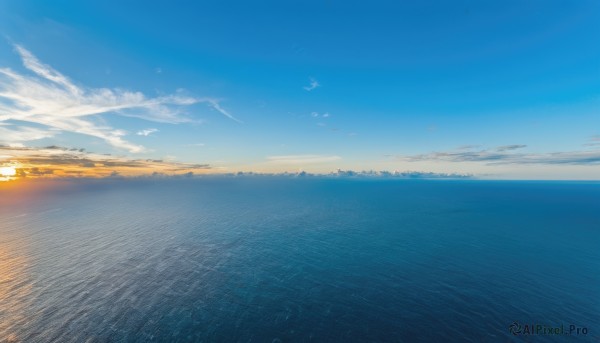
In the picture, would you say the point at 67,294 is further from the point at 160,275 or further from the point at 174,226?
the point at 174,226

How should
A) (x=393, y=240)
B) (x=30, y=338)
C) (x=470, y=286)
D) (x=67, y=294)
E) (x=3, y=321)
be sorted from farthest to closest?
(x=393, y=240) < (x=470, y=286) < (x=67, y=294) < (x=3, y=321) < (x=30, y=338)

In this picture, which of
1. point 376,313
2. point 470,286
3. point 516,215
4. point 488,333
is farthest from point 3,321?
point 516,215

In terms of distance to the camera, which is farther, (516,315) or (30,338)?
(516,315)

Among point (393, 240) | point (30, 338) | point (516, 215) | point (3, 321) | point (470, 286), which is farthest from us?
point (516, 215)

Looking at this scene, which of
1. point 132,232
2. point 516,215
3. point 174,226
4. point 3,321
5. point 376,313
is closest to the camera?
point 3,321

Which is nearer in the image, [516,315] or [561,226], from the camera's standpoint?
[516,315]

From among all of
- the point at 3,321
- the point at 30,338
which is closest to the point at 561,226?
the point at 30,338

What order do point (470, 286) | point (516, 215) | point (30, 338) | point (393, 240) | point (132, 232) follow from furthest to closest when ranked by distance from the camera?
point (516, 215) < point (132, 232) < point (393, 240) < point (470, 286) < point (30, 338)

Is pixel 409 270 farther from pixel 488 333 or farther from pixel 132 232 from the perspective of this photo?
pixel 132 232

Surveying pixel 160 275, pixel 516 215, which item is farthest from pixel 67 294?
pixel 516 215
